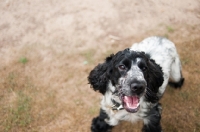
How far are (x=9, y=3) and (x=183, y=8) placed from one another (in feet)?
16.5

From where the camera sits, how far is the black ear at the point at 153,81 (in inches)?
152

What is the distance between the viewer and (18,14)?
276 inches

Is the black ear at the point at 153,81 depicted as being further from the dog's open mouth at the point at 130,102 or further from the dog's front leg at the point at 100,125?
the dog's front leg at the point at 100,125

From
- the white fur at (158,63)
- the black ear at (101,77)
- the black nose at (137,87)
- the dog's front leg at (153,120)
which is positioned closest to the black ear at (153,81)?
the white fur at (158,63)

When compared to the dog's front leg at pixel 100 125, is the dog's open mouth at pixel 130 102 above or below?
above

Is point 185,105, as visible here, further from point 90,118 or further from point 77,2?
point 77,2

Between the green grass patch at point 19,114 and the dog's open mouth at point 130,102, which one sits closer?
the dog's open mouth at point 130,102

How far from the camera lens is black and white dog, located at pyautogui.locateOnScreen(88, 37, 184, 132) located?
11.7 feet

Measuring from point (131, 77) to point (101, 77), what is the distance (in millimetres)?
776

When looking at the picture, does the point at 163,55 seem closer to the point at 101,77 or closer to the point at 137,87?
the point at 101,77

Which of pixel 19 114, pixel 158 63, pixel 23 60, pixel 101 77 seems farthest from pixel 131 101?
pixel 23 60

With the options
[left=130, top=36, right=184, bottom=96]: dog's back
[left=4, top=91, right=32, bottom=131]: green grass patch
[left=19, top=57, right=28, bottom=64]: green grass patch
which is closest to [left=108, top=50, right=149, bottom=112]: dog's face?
[left=130, top=36, right=184, bottom=96]: dog's back

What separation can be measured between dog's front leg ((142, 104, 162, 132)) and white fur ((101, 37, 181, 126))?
0.06 meters

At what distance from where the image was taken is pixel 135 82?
133 inches
